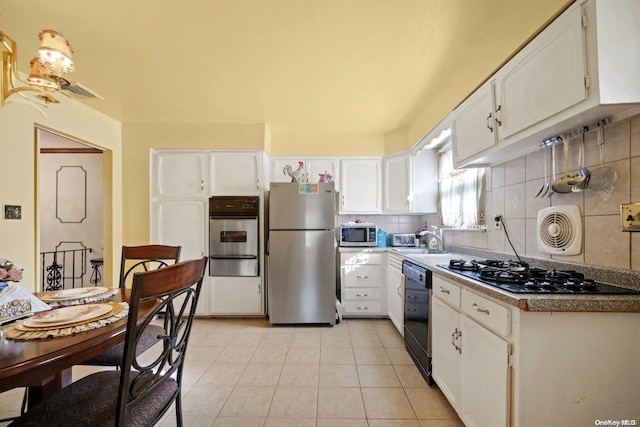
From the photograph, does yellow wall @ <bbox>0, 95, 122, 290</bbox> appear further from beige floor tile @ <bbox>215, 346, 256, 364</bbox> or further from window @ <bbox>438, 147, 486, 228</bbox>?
window @ <bbox>438, 147, 486, 228</bbox>

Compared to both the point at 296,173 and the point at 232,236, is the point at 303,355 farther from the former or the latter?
the point at 296,173

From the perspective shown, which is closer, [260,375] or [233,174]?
[260,375]

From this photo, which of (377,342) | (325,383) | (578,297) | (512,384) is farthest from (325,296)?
(578,297)

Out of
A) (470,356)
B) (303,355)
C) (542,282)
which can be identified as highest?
(542,282)

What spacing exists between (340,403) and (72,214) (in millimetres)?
5475

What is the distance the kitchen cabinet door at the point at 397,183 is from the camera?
3268 millimetres

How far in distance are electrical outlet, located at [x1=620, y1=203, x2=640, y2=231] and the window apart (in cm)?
106

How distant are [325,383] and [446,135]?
258 centimetres

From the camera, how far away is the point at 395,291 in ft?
9.20

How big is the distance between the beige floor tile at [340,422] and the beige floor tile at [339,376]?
1.10 feet

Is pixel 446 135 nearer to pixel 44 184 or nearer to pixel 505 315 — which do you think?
pixel 505 315

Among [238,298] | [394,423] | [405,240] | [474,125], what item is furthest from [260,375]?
[474,125]

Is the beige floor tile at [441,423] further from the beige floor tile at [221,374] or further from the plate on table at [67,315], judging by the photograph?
the plate on table at [67,315]

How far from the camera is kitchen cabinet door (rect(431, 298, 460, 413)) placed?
147 centimetres
